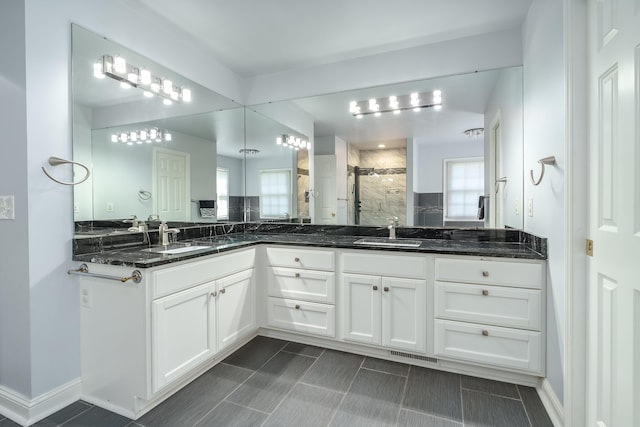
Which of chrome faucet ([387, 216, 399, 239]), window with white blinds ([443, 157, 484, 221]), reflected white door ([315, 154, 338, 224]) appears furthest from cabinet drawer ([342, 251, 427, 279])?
reflected white door ([315, 154, 338, 224])

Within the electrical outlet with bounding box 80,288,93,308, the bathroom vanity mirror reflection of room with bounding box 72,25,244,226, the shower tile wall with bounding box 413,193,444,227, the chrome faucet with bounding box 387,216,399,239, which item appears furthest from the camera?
the chrome faucet with bounding box 387,216,399,239

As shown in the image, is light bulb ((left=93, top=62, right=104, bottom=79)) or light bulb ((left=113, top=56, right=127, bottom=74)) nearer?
light bulb ((left=93, top=62, right=104, bottom=79))

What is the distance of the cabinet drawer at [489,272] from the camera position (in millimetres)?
1790

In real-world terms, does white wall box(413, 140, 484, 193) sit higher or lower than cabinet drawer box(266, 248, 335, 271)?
higher

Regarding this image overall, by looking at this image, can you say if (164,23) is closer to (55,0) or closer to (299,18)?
(55,0)

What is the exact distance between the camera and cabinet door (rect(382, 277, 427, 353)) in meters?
2.04

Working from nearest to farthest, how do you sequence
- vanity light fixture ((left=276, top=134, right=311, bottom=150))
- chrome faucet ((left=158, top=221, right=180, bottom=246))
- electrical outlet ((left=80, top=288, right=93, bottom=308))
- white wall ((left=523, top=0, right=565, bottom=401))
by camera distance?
white wall ((left=523, top=0, right=565, bottom=401)), electrical outlet ((left=80, top=288, right=93, bottom=308)), chrome faucet ((left=158, top=221, right=180, bottom=246)), vanity light fixture ((left=276, top=134, right=311, bottom=150))

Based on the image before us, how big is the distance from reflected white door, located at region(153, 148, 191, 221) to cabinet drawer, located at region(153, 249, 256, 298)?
716mm

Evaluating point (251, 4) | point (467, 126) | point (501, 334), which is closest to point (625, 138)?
point (501, 334)

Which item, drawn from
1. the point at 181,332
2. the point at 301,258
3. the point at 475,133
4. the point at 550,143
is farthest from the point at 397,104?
the point at 181,332

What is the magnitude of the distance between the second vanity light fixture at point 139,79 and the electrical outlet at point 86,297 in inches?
50.9

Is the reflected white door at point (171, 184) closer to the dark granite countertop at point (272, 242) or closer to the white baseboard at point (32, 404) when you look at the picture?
the dark granite countertop at point (272, 242)

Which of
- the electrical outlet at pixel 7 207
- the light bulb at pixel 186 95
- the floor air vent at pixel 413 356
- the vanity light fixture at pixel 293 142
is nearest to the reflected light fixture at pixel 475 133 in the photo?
the vanity light fixture at pixel 293 142

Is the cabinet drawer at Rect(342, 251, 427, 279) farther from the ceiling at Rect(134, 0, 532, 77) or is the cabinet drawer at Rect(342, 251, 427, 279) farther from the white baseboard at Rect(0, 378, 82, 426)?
the white baseboard at Rect(0, 378, 82, 426)
